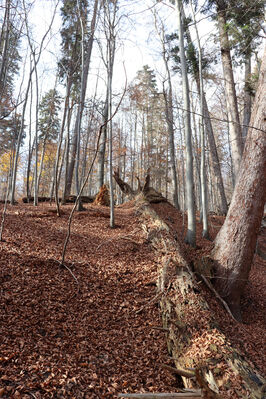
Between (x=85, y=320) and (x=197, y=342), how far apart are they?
141 centimetres

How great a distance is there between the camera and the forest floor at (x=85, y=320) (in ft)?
7.14

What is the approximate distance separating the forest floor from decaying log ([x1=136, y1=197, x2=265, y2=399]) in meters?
0.20

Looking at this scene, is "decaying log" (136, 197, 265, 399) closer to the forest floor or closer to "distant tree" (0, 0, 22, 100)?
the forest floor

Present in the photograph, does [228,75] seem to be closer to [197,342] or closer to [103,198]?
[103,198]

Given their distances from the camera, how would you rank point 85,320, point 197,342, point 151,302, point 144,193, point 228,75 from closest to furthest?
1. point 197,342
2. point 85,320
3. point 151,302
4. point 228,75
5. point 144,193

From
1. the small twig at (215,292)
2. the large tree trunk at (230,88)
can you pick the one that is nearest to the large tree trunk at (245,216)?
the small twig at (215,292)

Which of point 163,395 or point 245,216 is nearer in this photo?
point 163,395

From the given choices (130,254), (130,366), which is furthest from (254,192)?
(130,366)

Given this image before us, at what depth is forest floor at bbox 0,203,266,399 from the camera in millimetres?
2176

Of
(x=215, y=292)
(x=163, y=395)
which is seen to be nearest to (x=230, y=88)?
(x=215, y=292)

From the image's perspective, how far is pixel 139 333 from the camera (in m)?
3.07

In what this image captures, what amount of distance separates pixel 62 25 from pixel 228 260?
1292 cm

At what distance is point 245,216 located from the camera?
3.86 metres

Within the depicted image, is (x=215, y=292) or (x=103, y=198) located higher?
(x=103, y=198)
